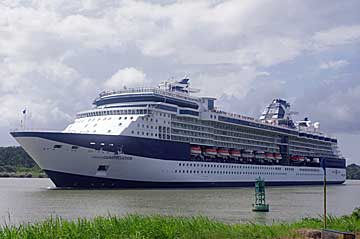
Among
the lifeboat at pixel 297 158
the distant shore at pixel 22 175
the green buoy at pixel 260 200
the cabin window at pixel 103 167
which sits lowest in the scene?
the green buoy at pixel 260 200

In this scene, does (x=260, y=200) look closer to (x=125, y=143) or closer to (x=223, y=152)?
(x=125, y=143)

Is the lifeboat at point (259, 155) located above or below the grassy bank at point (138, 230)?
above

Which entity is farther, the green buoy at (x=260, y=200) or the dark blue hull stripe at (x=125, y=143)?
the dark blue hull stripe at (x=125, y=143)

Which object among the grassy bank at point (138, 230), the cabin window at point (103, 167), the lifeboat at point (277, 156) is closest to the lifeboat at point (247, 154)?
the lifeboat at point (277, 156)

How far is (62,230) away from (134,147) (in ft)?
132

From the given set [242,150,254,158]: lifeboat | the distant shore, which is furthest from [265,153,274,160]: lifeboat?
the distant shore

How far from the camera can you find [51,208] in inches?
1277

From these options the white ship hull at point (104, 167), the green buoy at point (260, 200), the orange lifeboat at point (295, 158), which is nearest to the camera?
the green buoy at point (260, 200)

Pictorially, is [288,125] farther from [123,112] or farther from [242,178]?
[123,112]

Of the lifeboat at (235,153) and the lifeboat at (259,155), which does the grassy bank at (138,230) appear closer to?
the lifeboat at (235,153)

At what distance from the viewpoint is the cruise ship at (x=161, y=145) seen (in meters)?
52.4

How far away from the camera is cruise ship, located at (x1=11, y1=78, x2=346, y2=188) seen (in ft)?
172

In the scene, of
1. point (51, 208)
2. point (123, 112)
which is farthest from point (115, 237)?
point (123, 112)

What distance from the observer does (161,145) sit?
190ft
